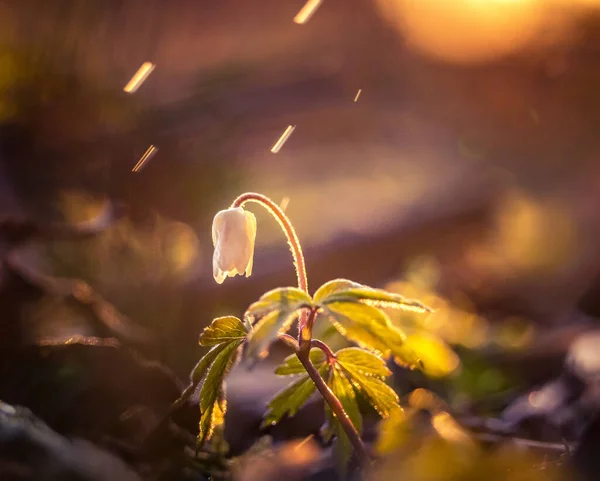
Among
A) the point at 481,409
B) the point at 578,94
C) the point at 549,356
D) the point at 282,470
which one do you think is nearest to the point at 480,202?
the point at 578,94

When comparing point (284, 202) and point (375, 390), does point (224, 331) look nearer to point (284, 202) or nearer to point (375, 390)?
point (375, 390)

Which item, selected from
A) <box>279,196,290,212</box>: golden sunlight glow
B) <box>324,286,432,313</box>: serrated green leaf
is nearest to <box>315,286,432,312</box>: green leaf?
<box>324,286,432,313</box>: serrated green leaf

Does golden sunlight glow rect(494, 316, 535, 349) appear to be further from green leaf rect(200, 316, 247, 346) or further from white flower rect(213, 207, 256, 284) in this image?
green leaf rect(200, 316, 247, 346)

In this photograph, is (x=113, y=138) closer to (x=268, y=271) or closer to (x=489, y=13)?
(x=268, y=271)

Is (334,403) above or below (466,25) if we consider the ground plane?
above

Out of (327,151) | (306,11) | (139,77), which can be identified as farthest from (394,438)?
(306,11)

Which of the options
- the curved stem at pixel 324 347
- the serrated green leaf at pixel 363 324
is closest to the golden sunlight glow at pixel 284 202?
the curved stem at pixel 324 347
